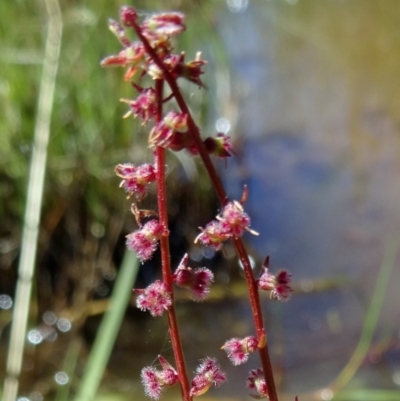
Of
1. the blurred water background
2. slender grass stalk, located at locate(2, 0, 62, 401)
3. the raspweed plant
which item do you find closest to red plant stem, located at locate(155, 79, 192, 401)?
the raspweed plant

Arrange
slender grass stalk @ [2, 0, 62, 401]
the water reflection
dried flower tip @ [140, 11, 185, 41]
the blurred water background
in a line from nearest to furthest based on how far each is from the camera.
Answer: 1. dried flower tip @ [140, 11, 185, 41]
2. slender grass stalk @ [2, 0, 62, 401]
3. the blurred water background
4. the water reflection

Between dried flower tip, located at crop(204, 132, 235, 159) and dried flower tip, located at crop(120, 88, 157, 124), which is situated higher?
dried flower tip, located at crop(120, 88, 157, 124)

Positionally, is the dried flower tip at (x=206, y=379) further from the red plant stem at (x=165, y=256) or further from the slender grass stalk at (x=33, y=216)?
the slender grass stalk at (x=33, y=216)

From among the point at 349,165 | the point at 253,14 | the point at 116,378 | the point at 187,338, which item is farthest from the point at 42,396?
the point at 253,14

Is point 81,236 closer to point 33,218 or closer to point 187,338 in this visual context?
point 187,338

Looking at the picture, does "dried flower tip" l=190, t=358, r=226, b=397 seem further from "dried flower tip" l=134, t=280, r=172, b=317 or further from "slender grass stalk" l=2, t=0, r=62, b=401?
"slender grass stalk" l=2, t=0, r=62, b=401

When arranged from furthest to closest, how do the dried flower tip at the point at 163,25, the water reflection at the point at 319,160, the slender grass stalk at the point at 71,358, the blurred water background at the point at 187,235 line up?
the water reflection at the point at 319,160, the blurred water background at the point at 187,235, the slender grass stalk at the point at 71,358, the dried flower tip at the point at 163,25

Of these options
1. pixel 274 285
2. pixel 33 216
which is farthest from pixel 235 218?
pixel 33 216

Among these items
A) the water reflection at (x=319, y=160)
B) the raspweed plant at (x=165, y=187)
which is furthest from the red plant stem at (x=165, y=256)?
the water reflection at (x=319, y=160)
